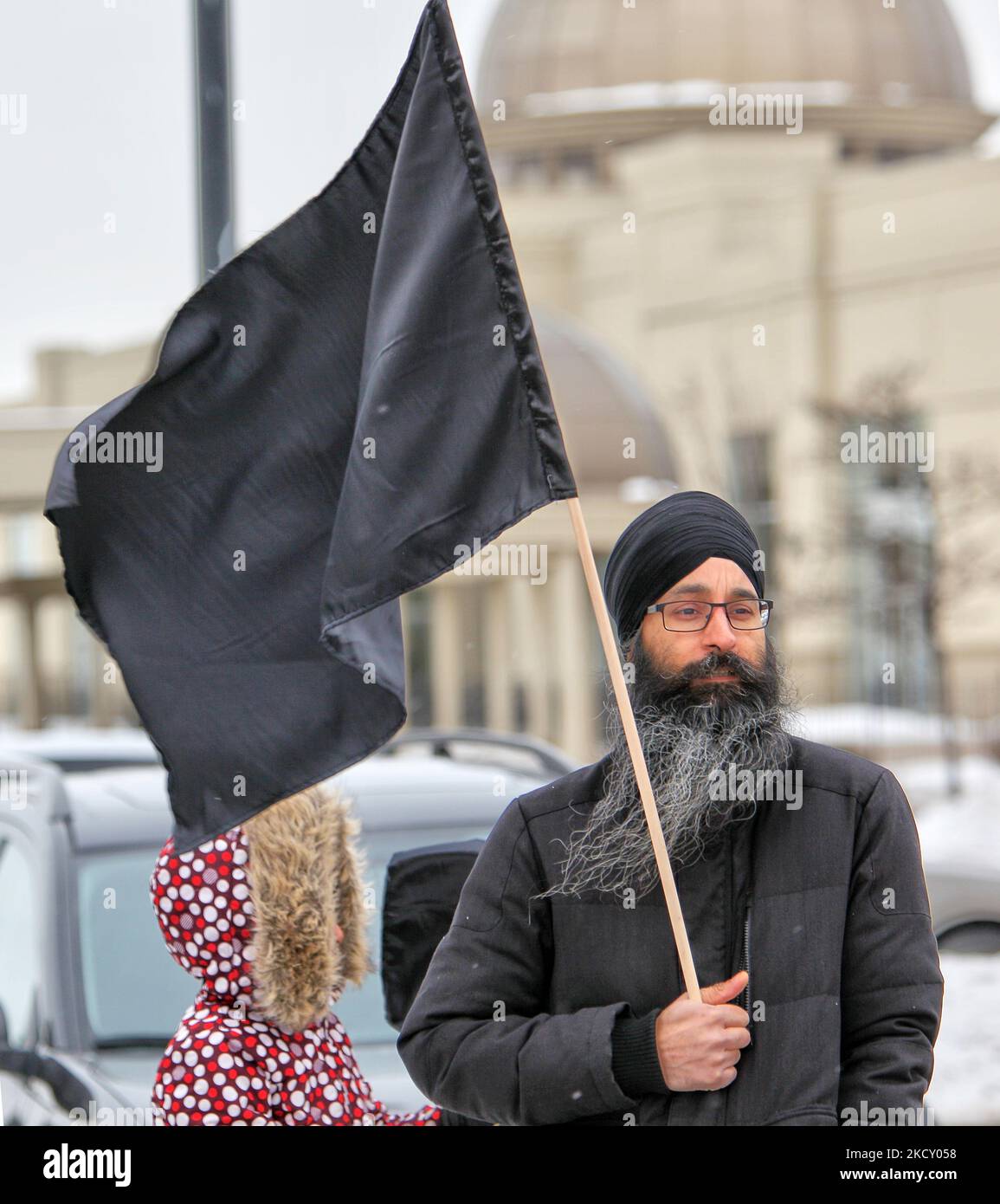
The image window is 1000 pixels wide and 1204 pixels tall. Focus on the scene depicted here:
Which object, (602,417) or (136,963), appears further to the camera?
(602,417)

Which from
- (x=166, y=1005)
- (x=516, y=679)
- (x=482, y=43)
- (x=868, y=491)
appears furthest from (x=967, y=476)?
(x=482, y=43)

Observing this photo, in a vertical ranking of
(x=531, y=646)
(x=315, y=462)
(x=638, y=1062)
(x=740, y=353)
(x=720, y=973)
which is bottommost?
(x=638, y=1062)

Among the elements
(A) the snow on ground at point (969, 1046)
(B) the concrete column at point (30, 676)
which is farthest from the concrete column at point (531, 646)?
(A) the snow on ground at point (969, 1046)

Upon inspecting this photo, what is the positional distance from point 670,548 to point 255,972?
3.91 feet

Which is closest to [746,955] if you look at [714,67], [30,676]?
[30,676]

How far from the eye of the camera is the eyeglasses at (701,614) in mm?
2828

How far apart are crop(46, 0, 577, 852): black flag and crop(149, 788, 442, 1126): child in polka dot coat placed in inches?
16.8

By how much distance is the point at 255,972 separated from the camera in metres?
3.51

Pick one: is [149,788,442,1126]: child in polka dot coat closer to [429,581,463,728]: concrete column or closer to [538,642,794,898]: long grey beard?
[538,642,794,898]: long grey beard

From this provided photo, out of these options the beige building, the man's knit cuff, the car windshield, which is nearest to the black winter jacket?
the man's knit cuff

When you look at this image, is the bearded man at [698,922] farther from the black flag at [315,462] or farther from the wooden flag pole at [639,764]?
the black flag at [315,462]

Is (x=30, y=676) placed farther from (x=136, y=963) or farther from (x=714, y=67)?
(x=714, y=67)
